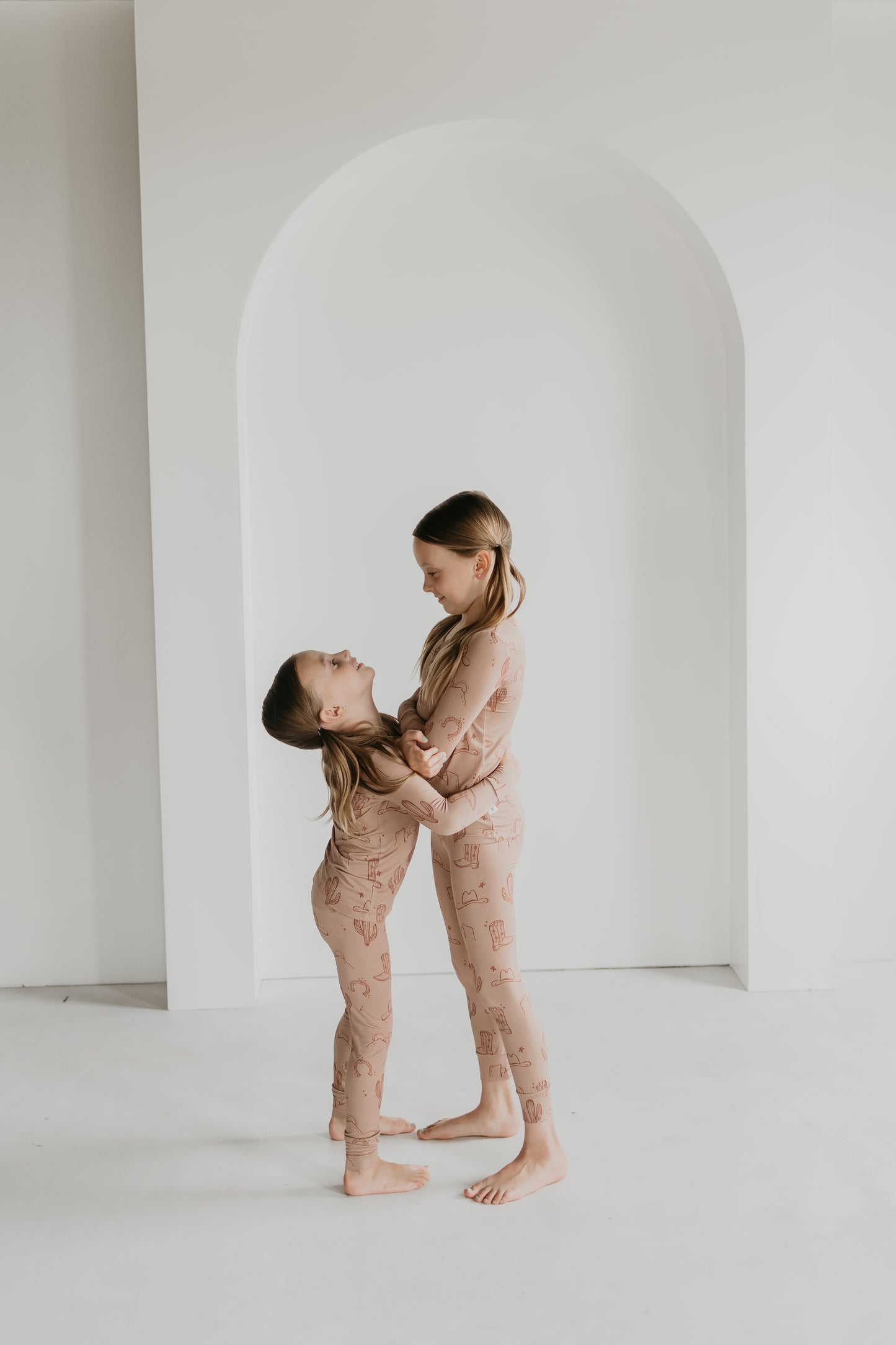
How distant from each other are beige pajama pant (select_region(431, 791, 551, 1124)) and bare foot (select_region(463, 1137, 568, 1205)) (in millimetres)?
67

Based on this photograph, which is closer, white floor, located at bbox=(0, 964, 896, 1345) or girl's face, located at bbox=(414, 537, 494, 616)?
white floor, located at bbox=(0, 964, 896, 1345)

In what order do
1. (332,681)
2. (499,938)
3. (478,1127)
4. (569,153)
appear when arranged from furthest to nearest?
(569,153)
(478,1127)
(499,938)
(332,681)

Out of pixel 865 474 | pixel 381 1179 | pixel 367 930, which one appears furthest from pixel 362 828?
pixel 865 474

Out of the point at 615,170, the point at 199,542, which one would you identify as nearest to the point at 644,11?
the point at 615,170

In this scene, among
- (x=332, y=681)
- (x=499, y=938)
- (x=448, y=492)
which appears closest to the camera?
(x=332, y=681)

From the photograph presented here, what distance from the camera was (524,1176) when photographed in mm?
2092

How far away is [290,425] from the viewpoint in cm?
322

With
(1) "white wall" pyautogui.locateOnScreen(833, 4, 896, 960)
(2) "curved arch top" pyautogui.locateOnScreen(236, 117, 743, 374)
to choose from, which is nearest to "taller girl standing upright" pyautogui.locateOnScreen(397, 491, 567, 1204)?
(2) "curved arch top" pyautogui.locateOnScreen(236, 117, 743, 374)

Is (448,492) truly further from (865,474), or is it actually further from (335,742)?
(335,742)

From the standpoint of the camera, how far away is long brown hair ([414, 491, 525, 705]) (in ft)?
6.61

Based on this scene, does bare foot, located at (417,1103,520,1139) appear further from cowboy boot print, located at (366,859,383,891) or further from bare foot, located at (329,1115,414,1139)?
cowboy boot print, located at (366,859,383,891)

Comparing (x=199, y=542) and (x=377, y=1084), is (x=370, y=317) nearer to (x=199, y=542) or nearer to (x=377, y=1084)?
(x=199, y=542)

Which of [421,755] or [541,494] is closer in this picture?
[421,755]

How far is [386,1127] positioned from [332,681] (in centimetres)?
106
